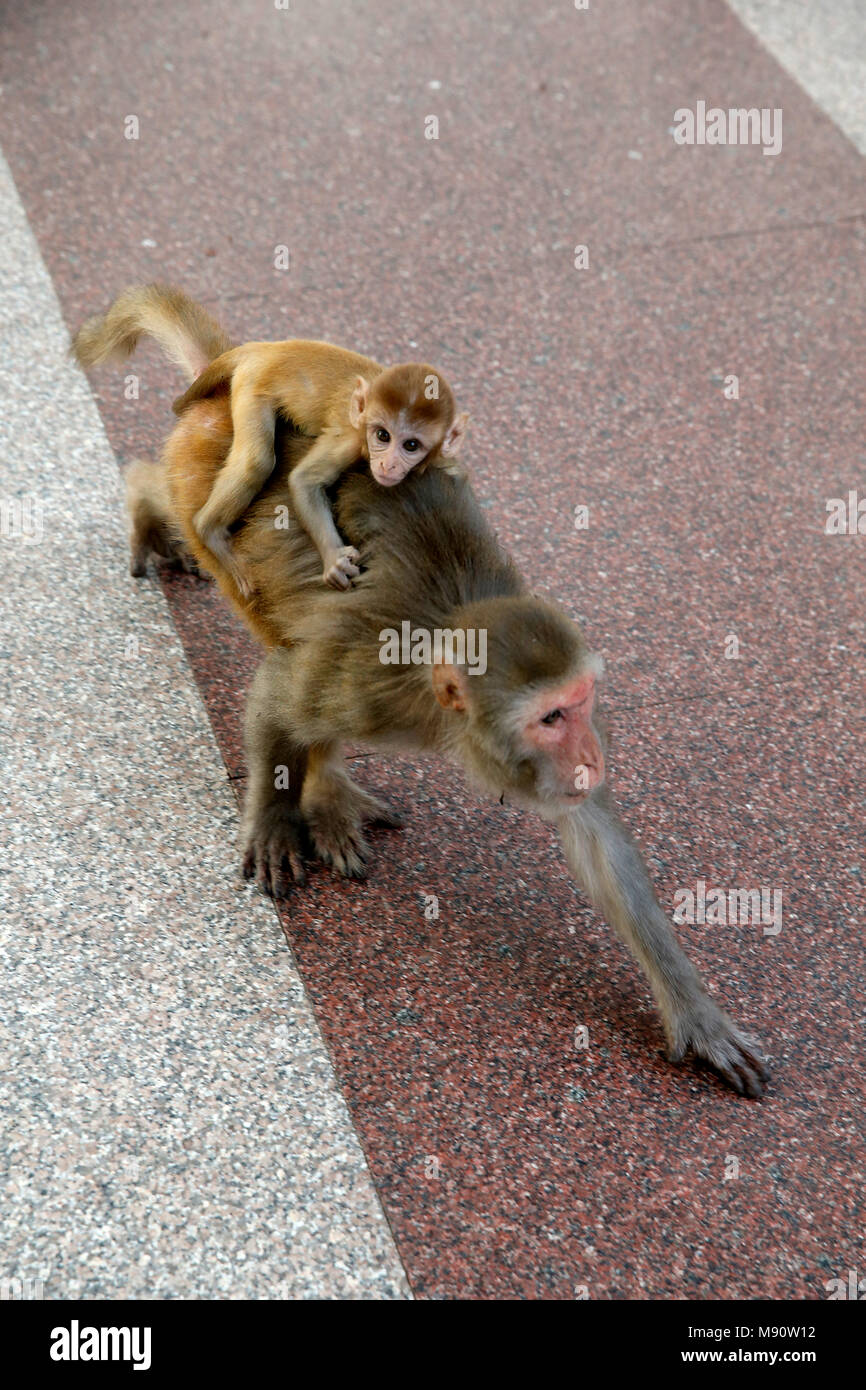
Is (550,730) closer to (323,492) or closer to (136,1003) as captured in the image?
(323,492)

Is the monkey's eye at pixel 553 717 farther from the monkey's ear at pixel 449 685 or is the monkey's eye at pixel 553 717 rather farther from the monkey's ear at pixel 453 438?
the monkey's ear at pixel 453 438

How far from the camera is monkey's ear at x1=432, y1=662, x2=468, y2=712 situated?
3.15 m

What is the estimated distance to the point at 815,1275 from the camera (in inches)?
119

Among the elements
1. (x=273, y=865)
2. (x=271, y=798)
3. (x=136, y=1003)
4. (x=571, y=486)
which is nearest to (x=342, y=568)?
(x=271, y=798)

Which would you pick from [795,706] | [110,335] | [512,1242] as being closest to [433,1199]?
[512,1242]

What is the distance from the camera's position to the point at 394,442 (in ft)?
11.1

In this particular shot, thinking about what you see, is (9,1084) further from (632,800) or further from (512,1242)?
(632,800)

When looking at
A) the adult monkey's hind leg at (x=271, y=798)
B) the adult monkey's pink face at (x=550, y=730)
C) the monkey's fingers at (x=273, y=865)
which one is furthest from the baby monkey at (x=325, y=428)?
the monkey's fingers at (x=273, y=865)

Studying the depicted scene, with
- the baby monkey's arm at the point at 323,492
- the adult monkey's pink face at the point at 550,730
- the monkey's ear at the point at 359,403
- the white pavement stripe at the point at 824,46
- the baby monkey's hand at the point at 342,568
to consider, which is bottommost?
the adult monkey's pink face at the point at 550,730

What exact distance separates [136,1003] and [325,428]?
4.60 ft

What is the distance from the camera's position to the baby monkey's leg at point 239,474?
3.64 metres

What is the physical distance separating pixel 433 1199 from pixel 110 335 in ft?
8.41

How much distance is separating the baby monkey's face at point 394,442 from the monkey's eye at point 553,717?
0.72 metres

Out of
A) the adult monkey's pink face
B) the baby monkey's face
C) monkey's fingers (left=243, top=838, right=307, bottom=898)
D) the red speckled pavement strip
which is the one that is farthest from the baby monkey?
the red speckled pavement strip
